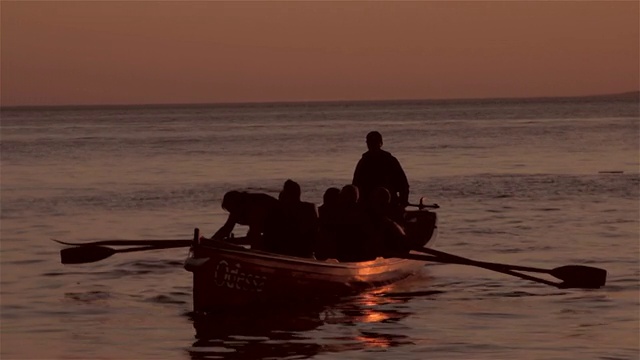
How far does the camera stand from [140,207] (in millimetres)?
33000

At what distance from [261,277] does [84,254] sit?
3098mm

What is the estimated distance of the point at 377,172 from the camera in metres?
18.9

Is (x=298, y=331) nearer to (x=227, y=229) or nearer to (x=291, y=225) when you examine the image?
(x=291, y=225)

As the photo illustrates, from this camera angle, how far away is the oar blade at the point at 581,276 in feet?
55.5

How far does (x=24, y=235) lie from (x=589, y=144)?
43.9 meters

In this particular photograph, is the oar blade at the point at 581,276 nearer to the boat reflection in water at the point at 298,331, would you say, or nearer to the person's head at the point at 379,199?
the boat reflection in water at the point at 298,331

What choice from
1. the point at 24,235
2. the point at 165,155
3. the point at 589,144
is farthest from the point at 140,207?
the point at 589,144

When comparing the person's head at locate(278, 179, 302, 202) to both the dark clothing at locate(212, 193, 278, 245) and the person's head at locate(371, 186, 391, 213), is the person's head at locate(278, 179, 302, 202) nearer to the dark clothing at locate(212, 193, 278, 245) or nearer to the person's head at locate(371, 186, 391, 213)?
the dark clothing at locate(212, 193, 278, 245)

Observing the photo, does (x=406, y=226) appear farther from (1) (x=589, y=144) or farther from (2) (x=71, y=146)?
(2) (x=71, y=146)

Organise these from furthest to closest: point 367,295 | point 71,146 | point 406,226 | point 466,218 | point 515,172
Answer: point 71,146 < point 515,172 < point 466,218 < point 406,226 < point 367,295

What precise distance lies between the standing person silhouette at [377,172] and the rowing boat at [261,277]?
4.15 feet

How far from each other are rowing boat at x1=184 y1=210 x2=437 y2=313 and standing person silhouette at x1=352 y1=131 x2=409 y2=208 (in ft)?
4.15

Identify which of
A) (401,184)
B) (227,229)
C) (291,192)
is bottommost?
(227,229)

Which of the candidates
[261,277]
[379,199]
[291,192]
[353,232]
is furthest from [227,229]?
[379,199]
